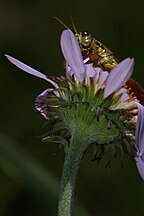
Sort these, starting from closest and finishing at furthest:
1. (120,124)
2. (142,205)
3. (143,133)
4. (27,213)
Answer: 1. (143,133)
2. (120,124)
3. (142,205)
4. (27,213)

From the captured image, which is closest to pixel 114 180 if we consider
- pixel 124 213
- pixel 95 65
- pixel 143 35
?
pixel 124 213

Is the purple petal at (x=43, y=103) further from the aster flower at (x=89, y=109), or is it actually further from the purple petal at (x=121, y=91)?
the purple petal at (x=121, y=91)

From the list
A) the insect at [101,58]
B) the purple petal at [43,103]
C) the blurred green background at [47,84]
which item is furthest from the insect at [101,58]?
the blurred green background at [47,84]

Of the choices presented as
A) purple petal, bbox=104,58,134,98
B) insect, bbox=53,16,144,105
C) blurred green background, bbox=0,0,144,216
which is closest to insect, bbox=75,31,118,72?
insect, bbox=53,16,144,105

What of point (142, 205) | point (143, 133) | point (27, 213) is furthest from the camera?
point (27, 213)

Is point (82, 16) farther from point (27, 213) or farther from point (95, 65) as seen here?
point (95, 65)

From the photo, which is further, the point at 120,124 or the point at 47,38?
the point at 47,38

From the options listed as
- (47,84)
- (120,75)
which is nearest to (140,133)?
(120,75)

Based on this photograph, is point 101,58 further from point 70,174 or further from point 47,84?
point 47,84
